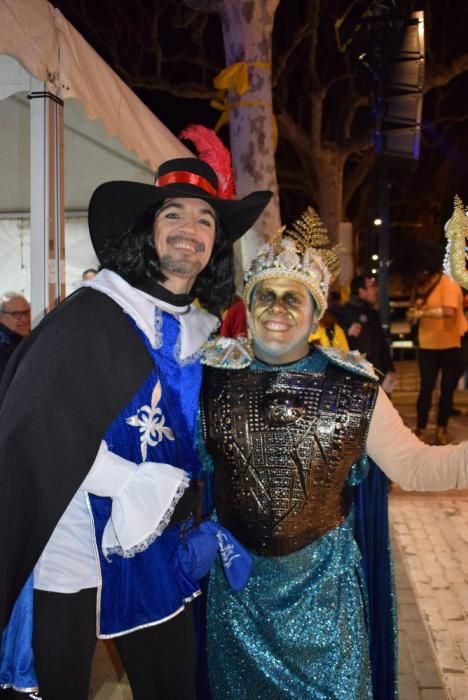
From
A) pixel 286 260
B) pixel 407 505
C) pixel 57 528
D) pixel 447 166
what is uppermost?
pixel 447 166

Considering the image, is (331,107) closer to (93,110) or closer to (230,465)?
(93,110)

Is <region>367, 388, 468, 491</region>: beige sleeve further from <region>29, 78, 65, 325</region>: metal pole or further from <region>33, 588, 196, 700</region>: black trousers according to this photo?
<region>29, 78, 65, 325</region>: metal pole

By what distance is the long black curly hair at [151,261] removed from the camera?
7.01 feet

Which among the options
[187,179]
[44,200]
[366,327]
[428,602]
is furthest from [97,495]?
[366,327]

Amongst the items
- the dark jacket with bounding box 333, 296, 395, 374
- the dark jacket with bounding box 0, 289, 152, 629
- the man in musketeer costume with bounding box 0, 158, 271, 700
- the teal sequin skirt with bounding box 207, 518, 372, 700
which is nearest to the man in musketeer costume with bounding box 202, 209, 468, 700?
the teal sequin skirt with bounding box 207, 518, 372, 700

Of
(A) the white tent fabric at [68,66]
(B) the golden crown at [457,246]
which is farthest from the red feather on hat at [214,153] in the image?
(B) the golden crown at [457,246]

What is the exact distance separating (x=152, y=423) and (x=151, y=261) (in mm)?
545

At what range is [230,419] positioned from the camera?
2.14 metres

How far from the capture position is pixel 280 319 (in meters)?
2.10

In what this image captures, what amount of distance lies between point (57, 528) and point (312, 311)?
3.37 feet

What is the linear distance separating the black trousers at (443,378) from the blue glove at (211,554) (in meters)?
5.50

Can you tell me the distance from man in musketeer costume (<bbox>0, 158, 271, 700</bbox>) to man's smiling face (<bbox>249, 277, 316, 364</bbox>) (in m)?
0.25

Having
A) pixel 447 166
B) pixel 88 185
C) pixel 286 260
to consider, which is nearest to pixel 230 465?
pixel 286 260

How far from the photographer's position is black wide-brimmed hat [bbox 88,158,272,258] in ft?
7.16
